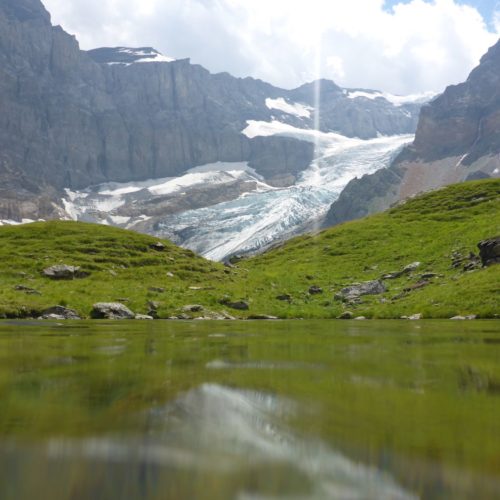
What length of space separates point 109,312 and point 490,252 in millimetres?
29297

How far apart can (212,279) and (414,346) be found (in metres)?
43.0

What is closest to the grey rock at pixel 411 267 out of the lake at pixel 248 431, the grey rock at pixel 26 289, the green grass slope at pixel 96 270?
the green grass slope at pixel 96 270

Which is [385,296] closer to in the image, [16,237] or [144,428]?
[144,428]

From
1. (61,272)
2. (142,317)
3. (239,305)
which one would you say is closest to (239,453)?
(142,317)

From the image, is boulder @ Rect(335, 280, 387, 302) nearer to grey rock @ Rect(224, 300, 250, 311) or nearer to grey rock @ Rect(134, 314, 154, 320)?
grey rock @ Rect(224, 300, 250, 311)

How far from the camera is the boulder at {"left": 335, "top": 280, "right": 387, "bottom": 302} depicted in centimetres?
4904

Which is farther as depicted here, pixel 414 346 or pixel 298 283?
pixel 298 283

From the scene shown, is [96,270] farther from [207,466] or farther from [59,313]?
[207,466]

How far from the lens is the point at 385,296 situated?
47188 mm

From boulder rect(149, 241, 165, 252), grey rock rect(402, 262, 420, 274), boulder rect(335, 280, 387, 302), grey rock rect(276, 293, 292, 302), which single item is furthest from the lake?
boulder rect(149, 241, 165, 252)

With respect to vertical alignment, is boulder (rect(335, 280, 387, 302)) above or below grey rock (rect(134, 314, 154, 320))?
above

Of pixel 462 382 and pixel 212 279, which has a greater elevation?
pixel 212 279

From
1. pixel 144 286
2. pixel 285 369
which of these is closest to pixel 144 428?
pixel 285 369

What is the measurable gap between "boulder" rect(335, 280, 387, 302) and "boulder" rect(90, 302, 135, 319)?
1875cm
